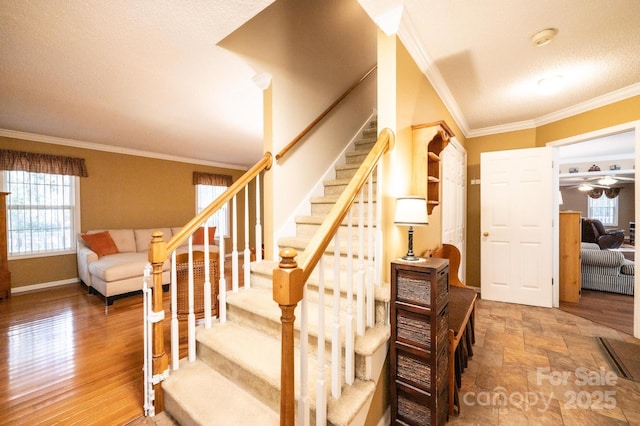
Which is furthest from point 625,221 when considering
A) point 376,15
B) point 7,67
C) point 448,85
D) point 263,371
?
point 7,67

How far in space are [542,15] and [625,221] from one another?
11.4 m

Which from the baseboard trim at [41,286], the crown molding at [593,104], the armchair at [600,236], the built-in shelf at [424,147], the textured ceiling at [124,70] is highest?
the textured ceiling at [124,70]

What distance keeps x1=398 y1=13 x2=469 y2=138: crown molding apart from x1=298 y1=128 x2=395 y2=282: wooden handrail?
71cm

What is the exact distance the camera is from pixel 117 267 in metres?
3.75

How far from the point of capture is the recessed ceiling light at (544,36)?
1.88m

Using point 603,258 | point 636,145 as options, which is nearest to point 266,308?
point 636,145

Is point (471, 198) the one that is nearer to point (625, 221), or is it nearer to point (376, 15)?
point (376, 15)

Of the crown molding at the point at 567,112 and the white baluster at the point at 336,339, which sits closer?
the white baluster at the point at 336,339

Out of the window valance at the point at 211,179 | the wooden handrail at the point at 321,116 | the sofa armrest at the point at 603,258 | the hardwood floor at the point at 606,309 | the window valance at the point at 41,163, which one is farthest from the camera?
the window valance at the point at 211,179

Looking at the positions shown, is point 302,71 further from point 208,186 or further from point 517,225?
point 208,186

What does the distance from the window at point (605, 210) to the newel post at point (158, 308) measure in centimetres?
1331

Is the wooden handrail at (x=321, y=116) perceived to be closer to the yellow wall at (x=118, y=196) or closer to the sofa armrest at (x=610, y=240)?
the yellow wall at (x=118, y=196)

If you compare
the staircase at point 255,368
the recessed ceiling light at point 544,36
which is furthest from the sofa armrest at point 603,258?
the staircase at point 255,368

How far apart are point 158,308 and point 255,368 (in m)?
0.69
